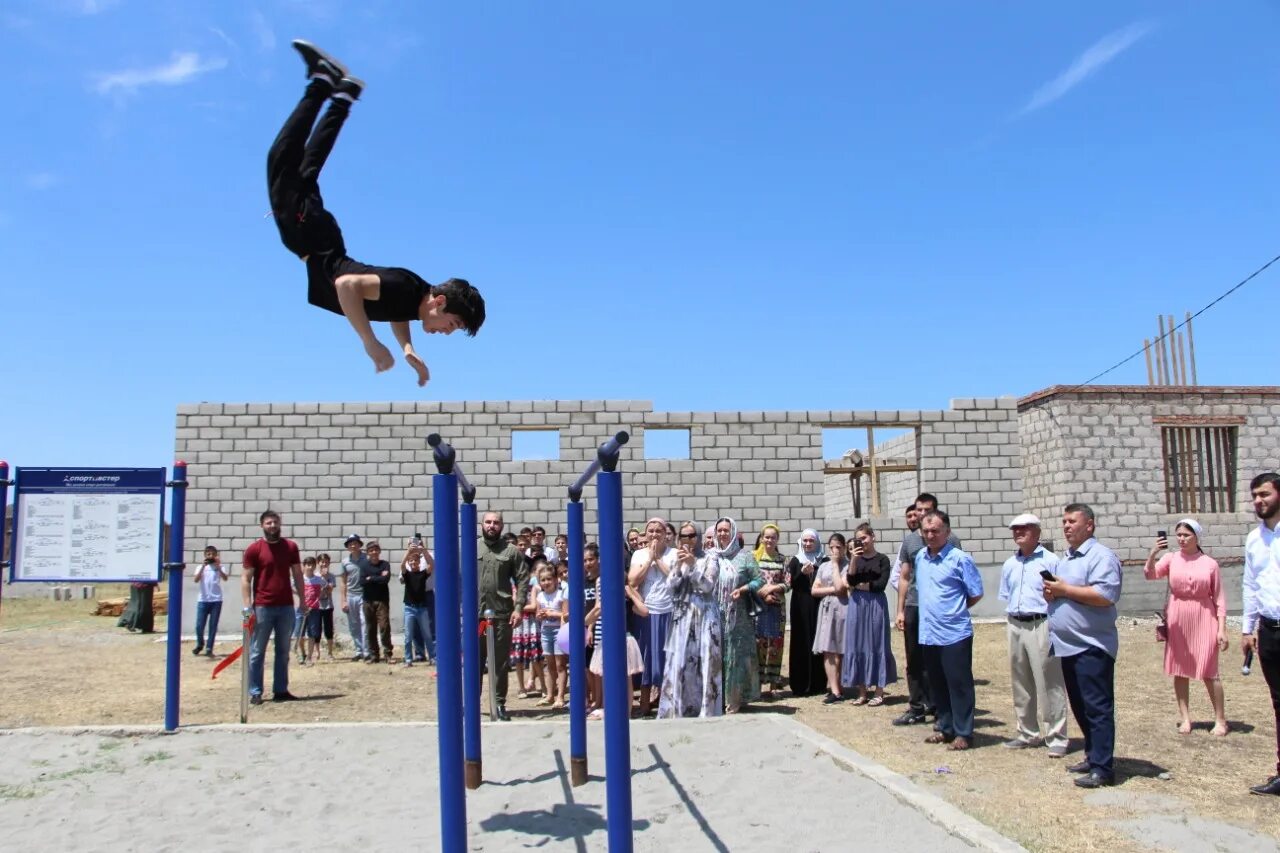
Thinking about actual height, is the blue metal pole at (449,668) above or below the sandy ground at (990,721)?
above

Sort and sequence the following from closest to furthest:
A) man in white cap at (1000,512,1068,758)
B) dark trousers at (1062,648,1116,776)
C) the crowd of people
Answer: dark trousers at (1062,648,1116,776)
the crowd of people
man in white cap at (1000,512,1068,758)

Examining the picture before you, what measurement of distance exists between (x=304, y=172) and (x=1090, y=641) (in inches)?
177

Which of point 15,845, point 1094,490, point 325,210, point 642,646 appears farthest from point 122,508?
point 1094,490

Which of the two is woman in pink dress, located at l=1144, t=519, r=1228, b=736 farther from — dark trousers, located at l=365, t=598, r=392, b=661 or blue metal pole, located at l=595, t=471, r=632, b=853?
dark trousers, located at l=365, t=598, r=392, b=661

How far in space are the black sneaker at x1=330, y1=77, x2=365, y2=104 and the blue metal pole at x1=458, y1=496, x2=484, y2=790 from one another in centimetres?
258

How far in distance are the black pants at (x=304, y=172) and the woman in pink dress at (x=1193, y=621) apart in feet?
19.2

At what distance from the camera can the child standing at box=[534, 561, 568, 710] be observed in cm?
866

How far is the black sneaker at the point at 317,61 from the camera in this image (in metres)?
3.32

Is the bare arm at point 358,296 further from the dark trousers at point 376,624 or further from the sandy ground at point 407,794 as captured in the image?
the dark trousers at point 376,624

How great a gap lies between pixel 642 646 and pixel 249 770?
321cm

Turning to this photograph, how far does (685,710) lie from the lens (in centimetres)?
749

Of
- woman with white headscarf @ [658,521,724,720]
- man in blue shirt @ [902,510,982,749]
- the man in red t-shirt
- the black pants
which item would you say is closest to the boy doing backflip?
the black pants

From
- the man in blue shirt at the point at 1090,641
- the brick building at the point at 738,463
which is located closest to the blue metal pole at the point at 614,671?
the man in blue shirt at the point at 1090,641

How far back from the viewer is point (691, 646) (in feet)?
24.6
